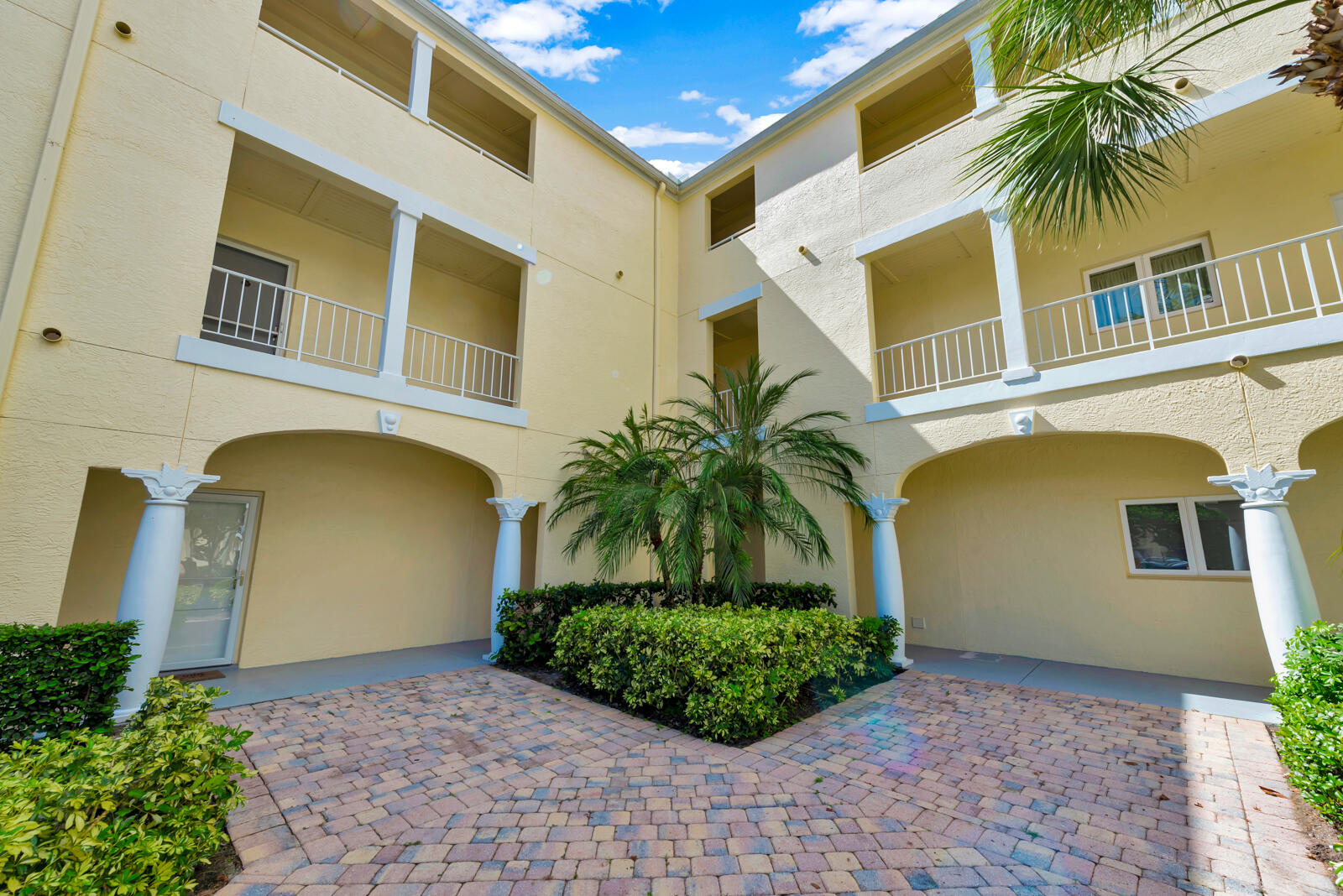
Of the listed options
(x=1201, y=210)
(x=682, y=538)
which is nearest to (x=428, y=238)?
(x=682, y=538)

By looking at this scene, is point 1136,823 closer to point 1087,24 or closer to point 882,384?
point 1087,24

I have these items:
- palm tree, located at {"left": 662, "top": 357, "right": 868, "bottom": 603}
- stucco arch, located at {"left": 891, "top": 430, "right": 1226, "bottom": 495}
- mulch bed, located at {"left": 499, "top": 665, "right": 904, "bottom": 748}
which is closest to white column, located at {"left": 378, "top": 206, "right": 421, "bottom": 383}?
palm tree, located at {"left": 662, "top": 357, "right": 868, "bottom": 603}

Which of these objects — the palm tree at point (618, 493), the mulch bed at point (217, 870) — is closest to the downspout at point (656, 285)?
the palm tree at point (618, 493)

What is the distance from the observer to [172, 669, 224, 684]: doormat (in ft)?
21.1

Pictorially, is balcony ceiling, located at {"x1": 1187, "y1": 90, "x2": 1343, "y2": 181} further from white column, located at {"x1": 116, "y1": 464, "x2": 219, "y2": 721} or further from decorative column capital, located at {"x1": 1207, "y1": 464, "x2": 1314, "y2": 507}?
white column, located at {"x1": 116, "y1": 464, "x2": 219, "y2": 721}

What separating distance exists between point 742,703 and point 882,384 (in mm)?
6243

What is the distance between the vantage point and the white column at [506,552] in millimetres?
7762

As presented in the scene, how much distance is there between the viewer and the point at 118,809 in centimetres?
246

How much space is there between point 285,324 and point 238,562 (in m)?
3.24

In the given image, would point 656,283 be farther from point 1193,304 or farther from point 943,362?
point 1193,304

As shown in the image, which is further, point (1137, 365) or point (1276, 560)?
point (1137, 365)

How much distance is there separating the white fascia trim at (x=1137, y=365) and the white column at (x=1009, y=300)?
0.23 metres

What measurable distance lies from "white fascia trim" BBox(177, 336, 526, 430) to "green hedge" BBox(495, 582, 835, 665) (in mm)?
2583

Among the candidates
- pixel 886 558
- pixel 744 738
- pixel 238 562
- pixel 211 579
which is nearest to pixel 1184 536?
pixel 886 558
